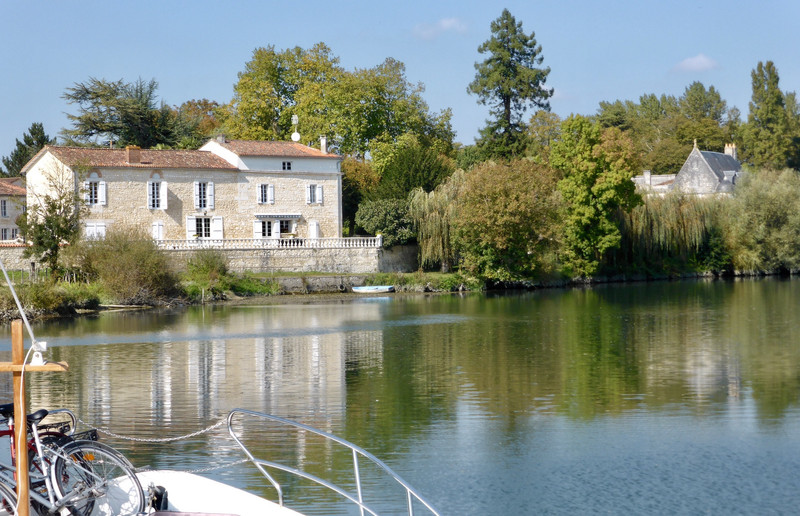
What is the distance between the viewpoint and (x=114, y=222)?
4922cm

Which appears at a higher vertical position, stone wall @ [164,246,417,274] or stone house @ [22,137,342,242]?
stone house @ [22,137,342,242]

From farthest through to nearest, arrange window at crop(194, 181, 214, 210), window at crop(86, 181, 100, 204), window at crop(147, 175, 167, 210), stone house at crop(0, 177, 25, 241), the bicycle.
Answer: stone house at crop(0, 177, 25, 241)
window at crop(194, 181, 214, 210)
window at crop(147, 175, 167, 210)
window at crop(86, 181, 100, 204)
the bicycle

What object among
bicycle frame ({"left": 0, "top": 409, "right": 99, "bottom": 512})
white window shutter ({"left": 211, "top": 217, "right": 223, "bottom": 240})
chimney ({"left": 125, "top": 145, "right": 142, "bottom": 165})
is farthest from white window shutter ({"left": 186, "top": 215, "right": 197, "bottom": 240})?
bicycle frame ({"left": 0, "top": 409, "right": 99, "bottom": 512})

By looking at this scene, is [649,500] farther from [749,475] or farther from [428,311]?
[428,311]

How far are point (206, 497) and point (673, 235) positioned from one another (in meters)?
50.6

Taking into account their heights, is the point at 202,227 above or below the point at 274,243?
above

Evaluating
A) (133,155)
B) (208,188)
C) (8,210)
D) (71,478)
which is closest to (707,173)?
(208,188)

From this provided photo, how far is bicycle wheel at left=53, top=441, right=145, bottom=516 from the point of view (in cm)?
777

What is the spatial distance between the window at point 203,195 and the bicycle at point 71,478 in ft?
145

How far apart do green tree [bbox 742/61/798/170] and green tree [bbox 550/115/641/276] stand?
96.0 feet

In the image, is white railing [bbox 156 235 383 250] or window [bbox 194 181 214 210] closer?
white railing [bbox 156 235 383 250]

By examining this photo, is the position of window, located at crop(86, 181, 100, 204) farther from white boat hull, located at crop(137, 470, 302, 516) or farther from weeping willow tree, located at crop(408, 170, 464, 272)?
white boat hull, located at crop(137, 470, 302, 516)

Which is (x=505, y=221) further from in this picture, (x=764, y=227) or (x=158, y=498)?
(x=158, y=498)

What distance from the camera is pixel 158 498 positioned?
26.4 ft
